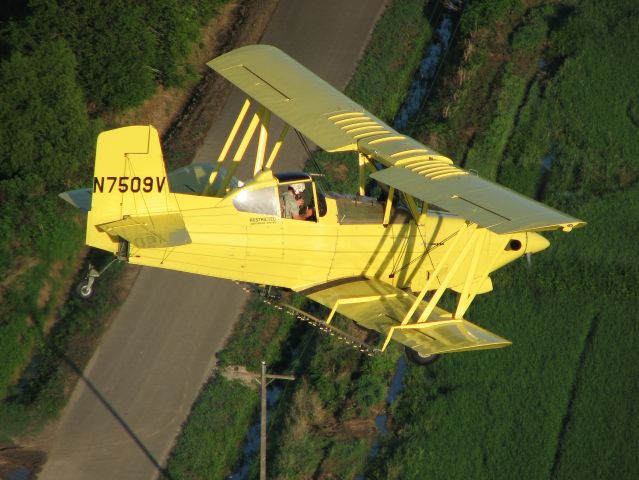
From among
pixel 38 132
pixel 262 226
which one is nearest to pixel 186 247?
pixel 262 226

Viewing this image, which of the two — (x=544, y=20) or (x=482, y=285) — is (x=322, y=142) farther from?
(x=544, y=20)

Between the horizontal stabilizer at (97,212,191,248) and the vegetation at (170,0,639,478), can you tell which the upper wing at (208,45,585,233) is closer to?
the horizontal stabilizer at (97,212,191,248)

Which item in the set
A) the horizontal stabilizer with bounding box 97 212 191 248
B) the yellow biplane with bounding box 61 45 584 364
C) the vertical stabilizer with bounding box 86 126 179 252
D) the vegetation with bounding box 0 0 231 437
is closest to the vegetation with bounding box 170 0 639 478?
the yellow biplane with bounding box 61 45 584 364

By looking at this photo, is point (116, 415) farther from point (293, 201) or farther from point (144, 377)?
point (293, 201)

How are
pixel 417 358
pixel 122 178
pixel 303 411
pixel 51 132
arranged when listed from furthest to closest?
pixel 51 132, pixel 303 411, pixel 417 358, pixel 122 178

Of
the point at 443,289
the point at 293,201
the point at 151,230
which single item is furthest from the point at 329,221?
the point at 151,230

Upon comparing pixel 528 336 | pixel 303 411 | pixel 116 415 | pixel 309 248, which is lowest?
pixel 116 415

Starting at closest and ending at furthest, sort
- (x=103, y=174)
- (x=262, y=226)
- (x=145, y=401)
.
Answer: (x=103, y=174) → (x=262, y=226) → (x=145, y=401)
